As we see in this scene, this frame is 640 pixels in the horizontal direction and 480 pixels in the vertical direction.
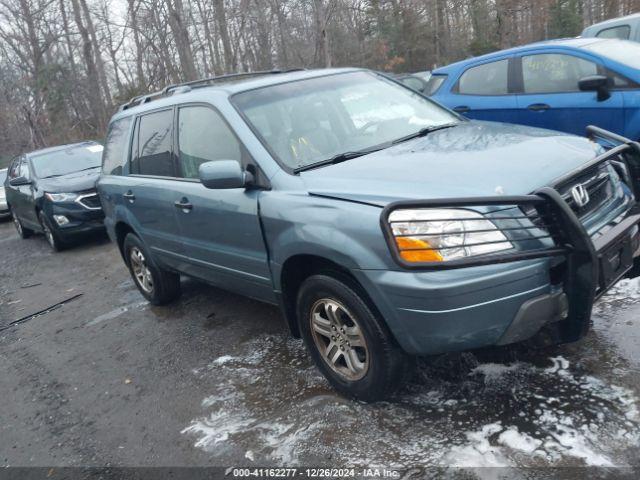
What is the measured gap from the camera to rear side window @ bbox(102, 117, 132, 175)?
17.2 feet

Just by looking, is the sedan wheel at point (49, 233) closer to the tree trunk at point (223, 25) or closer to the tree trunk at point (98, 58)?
the tree trunk at point (223, 25)

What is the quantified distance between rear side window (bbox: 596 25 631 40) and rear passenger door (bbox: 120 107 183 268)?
7.28 metres

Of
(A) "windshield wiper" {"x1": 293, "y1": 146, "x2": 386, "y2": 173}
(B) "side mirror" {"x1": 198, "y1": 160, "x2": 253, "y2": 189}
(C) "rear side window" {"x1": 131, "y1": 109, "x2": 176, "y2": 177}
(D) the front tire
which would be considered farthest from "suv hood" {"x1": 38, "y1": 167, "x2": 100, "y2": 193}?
(D) the front tire

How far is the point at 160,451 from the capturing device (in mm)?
3203

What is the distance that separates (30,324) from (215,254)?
3.08 m

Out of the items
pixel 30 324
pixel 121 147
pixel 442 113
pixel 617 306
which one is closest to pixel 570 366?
pixel 617 306

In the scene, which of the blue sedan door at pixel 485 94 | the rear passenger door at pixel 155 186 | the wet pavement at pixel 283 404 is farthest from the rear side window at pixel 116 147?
the blue sedan door at pixel 485 94

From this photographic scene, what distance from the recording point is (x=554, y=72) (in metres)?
5.95

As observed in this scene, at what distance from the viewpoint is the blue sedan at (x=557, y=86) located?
5.39 metres

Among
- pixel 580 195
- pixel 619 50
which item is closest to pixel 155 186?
pixel 580 195

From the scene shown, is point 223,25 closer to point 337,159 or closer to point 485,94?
point 485,94

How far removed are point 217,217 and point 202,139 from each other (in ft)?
2.02

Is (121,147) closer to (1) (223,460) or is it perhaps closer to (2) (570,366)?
(1) (223,460)

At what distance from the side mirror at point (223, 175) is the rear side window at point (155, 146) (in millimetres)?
1117
